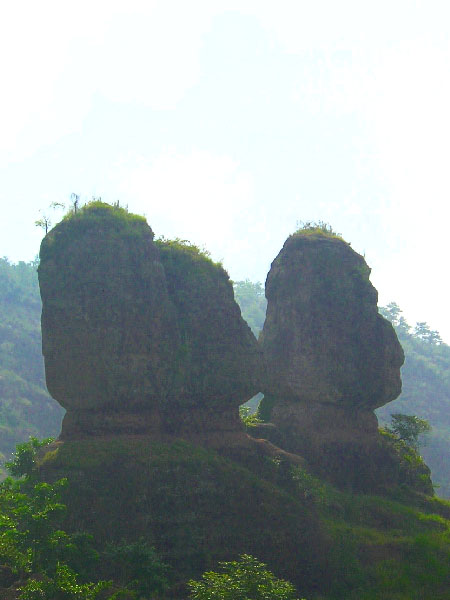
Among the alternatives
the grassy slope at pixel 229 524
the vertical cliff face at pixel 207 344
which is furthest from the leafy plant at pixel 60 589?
the vertical cliff face at pixel 207 344

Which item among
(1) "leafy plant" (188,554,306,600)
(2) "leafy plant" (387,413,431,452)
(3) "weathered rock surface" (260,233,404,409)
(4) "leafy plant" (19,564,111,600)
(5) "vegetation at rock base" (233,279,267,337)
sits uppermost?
(5) "vegetation at rock base" (233,279,267,337)

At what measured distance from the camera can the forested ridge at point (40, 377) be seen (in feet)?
164

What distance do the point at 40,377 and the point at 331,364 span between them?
1591 inches

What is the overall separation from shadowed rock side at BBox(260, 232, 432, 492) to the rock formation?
278cm

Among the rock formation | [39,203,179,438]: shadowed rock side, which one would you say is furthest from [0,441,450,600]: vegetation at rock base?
the rock formation

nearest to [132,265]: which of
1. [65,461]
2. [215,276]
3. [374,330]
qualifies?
[215,276]

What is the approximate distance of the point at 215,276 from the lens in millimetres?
18594

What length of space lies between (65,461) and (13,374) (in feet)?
136

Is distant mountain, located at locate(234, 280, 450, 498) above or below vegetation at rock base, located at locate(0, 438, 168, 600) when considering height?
above

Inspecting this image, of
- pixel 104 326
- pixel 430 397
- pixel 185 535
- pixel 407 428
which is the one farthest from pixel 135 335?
pixel 430 397

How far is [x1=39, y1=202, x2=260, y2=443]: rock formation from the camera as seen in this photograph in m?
15.9

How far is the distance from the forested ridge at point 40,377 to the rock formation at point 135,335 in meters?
27.1

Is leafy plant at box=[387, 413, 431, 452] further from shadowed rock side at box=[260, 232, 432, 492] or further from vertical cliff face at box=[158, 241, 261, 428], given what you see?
vertical cliff face at box=[158, 241, 261, 428]

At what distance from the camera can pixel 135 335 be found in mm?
16359
